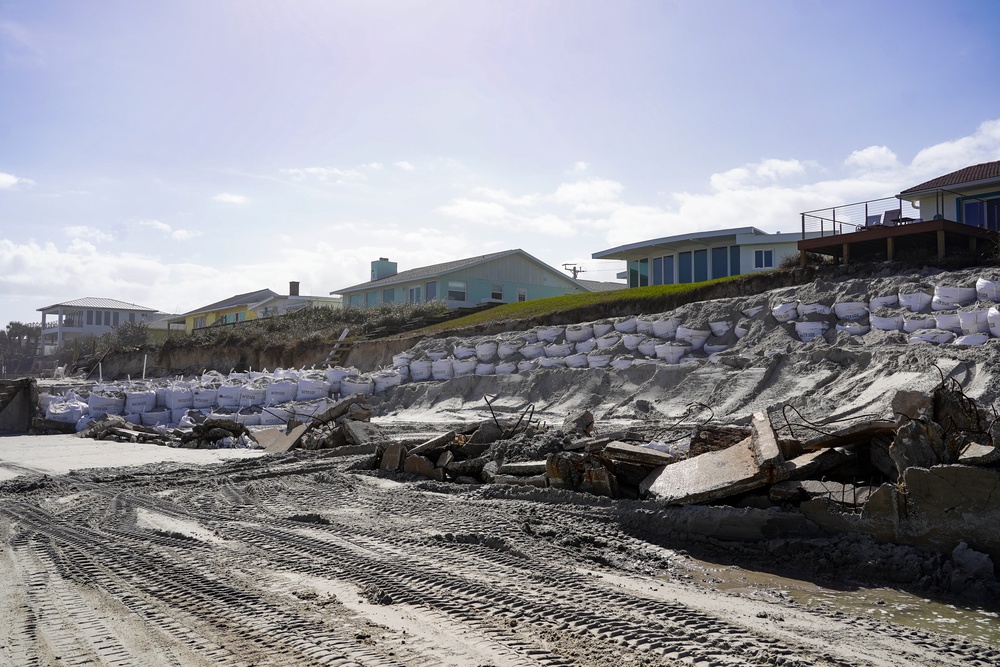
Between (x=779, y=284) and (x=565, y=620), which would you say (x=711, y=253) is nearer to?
(x=779, y=284)

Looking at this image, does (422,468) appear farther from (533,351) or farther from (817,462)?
(533,351)

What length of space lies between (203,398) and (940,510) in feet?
56.5

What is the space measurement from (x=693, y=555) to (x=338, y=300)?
48945mm

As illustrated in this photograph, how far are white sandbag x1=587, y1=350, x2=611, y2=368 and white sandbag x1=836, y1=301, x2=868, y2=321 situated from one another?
5.13m

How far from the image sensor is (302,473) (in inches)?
411

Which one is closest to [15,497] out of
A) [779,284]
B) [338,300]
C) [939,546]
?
[939,546]

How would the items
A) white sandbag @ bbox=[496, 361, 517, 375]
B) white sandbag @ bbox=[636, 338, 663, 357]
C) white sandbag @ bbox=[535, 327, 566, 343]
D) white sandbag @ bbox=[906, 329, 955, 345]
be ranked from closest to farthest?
1. white sandbag @ bbox=[906, 329, 955, 345]
2. white sandbag @ bbox=[636, 338, 663, 357]
3. white sandbag @ bbox=[496, 361, 517, 375]
4. white sandbag @ bbox=[535, 327, 566, 343]

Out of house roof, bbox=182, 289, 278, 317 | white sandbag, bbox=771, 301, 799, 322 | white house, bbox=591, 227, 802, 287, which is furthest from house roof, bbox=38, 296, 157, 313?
white sandbag, bbox=771, 301, 799, 322

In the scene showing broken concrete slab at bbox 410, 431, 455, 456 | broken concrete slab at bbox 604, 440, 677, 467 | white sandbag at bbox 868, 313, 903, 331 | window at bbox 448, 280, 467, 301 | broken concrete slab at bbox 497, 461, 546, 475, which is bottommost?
broken concrete slab at bbox 497, 461, 546, 475

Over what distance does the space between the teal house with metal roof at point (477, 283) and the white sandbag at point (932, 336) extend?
85.6 ft

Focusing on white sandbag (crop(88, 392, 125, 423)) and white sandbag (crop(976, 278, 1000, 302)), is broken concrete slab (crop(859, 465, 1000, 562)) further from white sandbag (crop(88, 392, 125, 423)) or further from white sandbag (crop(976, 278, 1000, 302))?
white sandbag (crop(88, 392, 125, 423))

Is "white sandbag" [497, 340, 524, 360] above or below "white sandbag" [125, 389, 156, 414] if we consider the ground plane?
above

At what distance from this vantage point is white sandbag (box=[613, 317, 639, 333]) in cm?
1947

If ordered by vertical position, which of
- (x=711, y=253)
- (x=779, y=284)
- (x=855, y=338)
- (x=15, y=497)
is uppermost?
(x=711, y=253)
